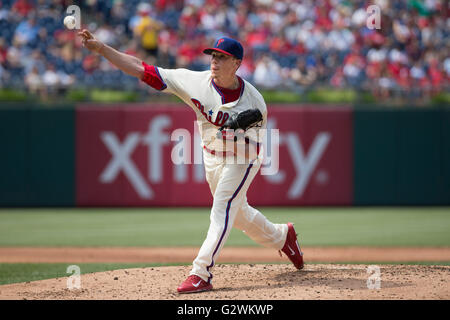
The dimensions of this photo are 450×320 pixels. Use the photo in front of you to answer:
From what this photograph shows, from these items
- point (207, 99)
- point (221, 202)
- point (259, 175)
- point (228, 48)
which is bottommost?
point (259, 175)

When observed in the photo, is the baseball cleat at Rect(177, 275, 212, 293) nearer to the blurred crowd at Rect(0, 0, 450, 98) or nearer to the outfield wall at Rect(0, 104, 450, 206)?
the outfield wall at Rect(0, 104, 450, 206)

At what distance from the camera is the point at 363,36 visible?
49.1 feet

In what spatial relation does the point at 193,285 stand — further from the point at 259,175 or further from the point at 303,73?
the point at 303,73

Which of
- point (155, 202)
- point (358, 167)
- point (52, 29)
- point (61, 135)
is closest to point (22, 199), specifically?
point (61, 135)

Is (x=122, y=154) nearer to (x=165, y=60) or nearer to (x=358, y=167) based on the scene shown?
(x=165, y=60)

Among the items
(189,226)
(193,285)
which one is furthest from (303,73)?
(193,285)

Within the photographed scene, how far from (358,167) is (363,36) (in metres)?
3.46

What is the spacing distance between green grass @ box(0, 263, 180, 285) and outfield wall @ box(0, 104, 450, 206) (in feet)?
19.7

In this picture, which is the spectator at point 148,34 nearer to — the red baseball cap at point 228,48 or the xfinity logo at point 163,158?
the xfinity logo at point 163,158

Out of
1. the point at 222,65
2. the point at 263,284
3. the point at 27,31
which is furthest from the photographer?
the point at 27,31

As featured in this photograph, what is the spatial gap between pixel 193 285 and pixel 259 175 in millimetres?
8240

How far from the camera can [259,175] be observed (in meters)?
12.9

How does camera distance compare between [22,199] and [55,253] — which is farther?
[22,199]

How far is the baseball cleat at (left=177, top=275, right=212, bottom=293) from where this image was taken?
475 cm
